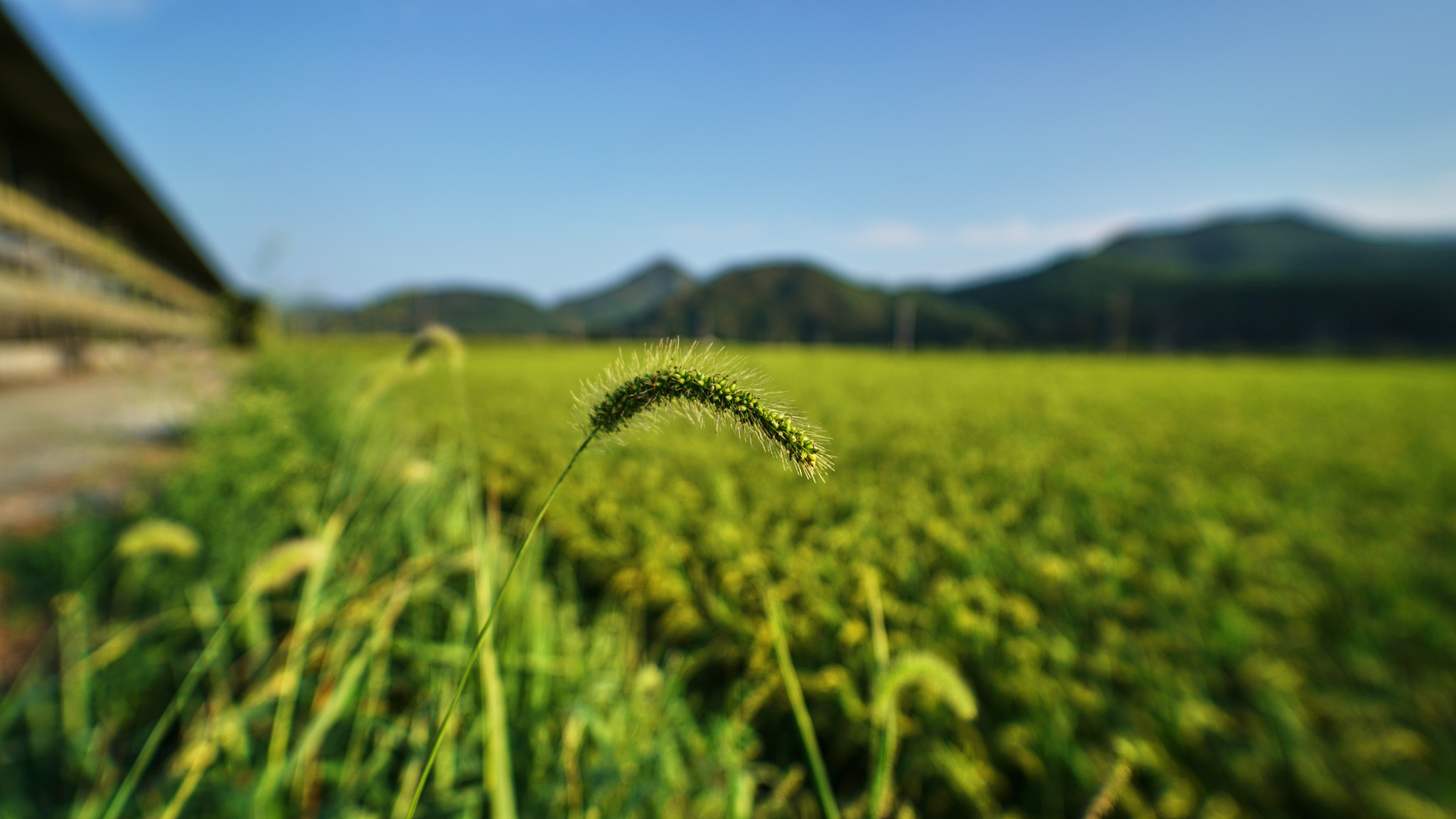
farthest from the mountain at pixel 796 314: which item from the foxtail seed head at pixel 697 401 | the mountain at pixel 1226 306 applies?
the mountain at pixel 1226 306

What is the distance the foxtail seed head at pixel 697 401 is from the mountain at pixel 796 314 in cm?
6

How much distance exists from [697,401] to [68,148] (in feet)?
85.5

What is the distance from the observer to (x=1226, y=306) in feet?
286

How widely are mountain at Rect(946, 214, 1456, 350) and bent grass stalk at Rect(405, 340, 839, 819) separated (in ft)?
→ 259

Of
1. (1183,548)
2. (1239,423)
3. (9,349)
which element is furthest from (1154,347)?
(9,349)

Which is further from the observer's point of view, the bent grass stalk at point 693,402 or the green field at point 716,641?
the green field at point 716,641

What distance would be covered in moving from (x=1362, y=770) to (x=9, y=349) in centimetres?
2418

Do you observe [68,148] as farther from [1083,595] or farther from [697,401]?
[1083,595]

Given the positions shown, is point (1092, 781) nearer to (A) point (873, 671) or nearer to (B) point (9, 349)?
(A) point (873, 671)

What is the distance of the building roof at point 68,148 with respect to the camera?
12547 millimetres

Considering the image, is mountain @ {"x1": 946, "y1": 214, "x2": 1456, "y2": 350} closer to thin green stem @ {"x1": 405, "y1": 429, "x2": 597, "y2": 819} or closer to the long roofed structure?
the long roofed structure

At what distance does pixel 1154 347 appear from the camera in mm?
73062

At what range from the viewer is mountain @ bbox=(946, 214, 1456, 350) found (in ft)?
254

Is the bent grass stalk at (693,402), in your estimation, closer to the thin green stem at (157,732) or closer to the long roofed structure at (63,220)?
the thin green stem at (157,732)
